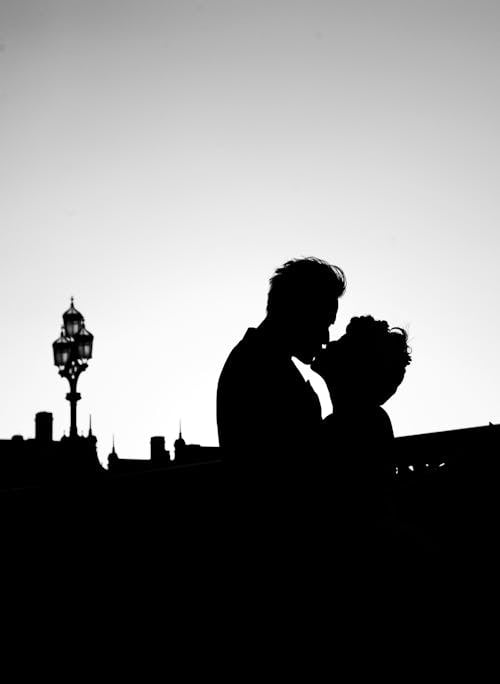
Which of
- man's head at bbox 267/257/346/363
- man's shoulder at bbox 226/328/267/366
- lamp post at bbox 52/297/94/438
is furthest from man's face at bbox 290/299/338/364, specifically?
lamp post at bbox 52/297/94/438

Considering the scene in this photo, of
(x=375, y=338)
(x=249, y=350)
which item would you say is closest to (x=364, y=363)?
(x=375, y=338)

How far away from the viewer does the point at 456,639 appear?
2.76 m

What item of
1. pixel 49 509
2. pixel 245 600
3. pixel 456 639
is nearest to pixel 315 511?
pixel 245 600

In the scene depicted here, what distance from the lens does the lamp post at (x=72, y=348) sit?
17.3m

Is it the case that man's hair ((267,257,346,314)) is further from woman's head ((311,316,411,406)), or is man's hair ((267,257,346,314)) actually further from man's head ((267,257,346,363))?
woman's head ((311,316,411,406))

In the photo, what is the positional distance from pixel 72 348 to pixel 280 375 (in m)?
15.1

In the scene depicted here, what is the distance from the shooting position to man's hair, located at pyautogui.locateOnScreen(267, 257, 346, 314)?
299 cm

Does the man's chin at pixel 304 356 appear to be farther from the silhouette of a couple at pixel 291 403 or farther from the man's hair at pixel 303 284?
the man's hair at pixel 303 284

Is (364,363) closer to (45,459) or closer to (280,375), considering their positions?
(280,375)

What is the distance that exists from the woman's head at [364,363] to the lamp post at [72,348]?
44.6ft

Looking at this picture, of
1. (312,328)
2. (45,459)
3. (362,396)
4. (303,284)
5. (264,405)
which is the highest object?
(45,459)

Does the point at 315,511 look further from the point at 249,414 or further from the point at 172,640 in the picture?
the point at 172,640

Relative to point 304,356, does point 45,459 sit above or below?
above

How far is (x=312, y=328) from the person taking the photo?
298 cm
